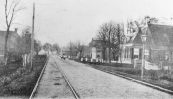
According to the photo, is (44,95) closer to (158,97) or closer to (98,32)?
(158,97)

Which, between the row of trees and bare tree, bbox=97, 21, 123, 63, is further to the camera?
the row of trees

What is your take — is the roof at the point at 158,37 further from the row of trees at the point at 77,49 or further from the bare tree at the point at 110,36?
the row of trees at the point at 77,49

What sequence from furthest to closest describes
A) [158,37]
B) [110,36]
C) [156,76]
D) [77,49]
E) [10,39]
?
1. [77,49]
2. [10,39]
3. [110,36]
4. [158,37]
5. [156,76]

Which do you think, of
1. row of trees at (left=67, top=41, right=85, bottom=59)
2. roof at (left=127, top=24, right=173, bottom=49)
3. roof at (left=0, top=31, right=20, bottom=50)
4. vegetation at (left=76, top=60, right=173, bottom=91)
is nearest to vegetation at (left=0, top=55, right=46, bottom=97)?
vegetation at (left=76, top=60, right=173, bottom=91)

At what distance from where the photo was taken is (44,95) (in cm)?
759

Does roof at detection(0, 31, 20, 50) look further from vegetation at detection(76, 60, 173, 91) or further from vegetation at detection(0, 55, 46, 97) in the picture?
vegetation at detection(76, 60, 173, 91)

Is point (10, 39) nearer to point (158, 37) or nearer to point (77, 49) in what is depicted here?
point (77, 49)

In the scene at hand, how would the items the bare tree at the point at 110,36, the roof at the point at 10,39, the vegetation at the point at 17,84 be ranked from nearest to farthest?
the vegetation at the point at 17,84 < the bare tree at the point at 110,36 < the roof at the point at 10,39

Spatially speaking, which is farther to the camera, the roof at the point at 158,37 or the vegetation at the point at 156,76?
the roof at the point at 158,37

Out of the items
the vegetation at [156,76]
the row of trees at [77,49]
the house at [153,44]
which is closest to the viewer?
the vegetation at [156,76]

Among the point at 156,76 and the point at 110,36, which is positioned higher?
the point at 110,36

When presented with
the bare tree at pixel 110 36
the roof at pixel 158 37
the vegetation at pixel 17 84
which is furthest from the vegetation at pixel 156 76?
the bare tree at pixel 110 36

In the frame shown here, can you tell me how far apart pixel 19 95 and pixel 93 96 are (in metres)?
3.11

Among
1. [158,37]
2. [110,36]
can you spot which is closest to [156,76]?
[158,37]
